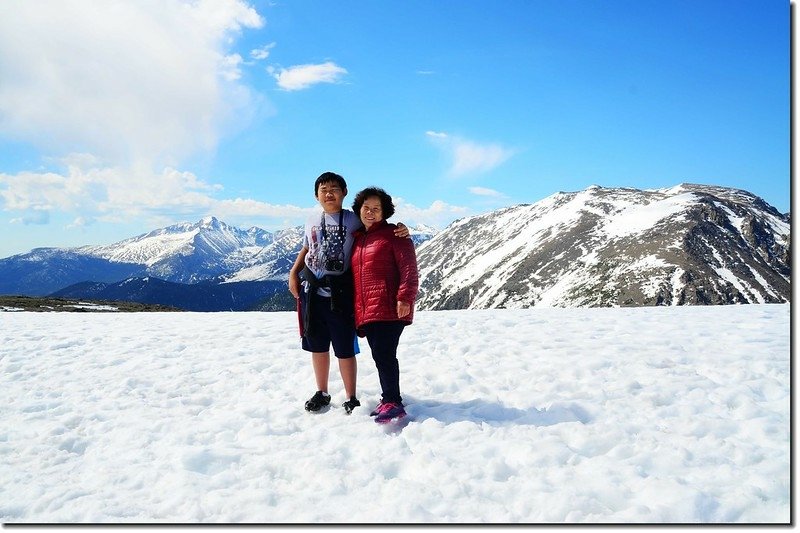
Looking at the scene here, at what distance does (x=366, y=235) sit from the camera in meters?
6.41

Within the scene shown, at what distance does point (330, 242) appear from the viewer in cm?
655

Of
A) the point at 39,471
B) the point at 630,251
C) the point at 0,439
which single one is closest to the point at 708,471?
the point at 39,471

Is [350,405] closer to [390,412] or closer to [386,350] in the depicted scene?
[390,412]

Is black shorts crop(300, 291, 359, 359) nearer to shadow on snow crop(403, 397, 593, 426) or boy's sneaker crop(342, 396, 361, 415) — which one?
boy's sneaker crop(342, 396, 361, 415)

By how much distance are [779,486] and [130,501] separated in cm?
668

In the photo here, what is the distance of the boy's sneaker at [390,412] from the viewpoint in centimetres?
632

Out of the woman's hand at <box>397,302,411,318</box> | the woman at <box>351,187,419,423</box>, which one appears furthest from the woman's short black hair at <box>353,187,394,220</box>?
the woman's hand at <box>397,302,411,318</box>

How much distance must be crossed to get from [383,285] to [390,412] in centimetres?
181

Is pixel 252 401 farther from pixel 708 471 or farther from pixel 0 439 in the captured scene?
pixel 708 471

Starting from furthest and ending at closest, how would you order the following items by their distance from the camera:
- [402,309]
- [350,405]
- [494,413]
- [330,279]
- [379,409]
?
[350,405] → [494,413] → [330,279] → [379,409] → [402,309]

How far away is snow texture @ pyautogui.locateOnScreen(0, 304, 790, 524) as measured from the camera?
4520mm

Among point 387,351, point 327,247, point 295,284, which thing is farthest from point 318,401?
point 327,247

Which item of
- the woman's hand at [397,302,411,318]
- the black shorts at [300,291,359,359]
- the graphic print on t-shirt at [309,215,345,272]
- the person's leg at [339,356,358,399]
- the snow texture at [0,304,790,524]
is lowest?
the snow texture at [0,304,790,524]

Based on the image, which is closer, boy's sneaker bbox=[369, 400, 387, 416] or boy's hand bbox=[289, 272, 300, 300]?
boy's sneaker bbox=[369, 400, 387, 416]
